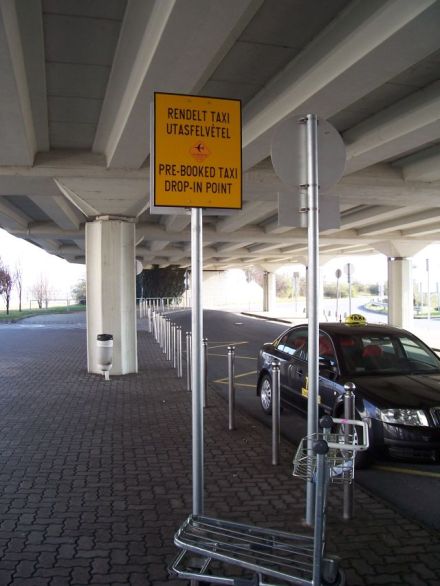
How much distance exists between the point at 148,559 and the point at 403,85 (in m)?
6.94

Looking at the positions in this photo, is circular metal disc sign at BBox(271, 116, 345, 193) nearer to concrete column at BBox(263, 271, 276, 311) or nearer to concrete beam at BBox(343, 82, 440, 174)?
concrete beam at BBox(343, 82, 440, 174)

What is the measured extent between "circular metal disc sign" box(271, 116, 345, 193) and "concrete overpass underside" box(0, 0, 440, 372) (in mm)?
359

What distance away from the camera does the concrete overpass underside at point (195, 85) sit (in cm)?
533

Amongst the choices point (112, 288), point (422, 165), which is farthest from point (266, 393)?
point (422, 165)

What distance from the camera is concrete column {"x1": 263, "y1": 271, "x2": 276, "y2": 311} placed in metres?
48.7

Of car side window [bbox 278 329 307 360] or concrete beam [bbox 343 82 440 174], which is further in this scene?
concrete beam [bbox 343 82 440 174]

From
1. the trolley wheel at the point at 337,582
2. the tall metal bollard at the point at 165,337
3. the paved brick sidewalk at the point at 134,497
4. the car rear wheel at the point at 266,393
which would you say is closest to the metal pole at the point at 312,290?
the paved brick sidewalk at the point at 134,497

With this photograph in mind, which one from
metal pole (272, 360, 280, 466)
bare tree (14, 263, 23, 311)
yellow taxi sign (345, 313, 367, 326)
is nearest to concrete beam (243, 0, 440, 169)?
yellow taxi sign (345, 313, 367, 326)

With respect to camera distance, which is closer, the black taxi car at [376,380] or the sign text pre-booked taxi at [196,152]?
the sign text pre-booked taxi at [196,152]

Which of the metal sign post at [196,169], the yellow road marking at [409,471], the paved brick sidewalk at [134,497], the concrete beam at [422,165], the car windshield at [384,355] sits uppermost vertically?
the concrete beam at [422,165]

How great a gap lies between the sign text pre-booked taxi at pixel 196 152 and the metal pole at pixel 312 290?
0.66 metres

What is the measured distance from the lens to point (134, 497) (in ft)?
15.8

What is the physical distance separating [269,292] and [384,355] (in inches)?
1666

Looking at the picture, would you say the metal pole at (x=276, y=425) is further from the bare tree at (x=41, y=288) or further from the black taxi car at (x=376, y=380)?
the bare tree at (x=41, y=288)
